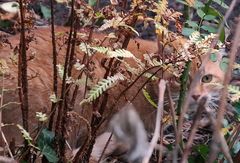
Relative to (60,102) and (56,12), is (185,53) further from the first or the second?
(56,12)

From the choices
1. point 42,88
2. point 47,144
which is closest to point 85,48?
point 47,144

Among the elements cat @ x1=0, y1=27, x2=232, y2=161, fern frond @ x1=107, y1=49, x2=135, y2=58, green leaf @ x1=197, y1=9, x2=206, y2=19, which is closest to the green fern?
fern frond @ x1=107, y1=49, x2=135, y2=58

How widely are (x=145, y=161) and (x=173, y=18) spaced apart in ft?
3.31

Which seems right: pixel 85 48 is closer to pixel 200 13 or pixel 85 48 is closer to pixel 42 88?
pixel 200 13

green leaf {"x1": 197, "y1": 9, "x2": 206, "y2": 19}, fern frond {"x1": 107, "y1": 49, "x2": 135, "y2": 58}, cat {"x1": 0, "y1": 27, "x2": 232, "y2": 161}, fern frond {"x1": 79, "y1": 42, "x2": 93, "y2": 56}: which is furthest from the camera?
cat {"x1": 0, "y1": 27, "x2": 232, "y2": 161}

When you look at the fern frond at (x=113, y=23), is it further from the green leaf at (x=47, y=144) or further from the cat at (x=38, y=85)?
the cat at (x=38, y=85)

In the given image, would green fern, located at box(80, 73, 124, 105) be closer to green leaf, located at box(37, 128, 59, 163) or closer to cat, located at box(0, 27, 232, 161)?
green leaf, located at box(37, 128, 59, 163)

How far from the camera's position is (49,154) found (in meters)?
2.12

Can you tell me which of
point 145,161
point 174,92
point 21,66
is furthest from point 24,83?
point 174,92

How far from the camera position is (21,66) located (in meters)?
2.07

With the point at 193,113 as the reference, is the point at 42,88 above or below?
above

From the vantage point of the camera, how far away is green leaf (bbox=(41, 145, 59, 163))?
6.92 feet

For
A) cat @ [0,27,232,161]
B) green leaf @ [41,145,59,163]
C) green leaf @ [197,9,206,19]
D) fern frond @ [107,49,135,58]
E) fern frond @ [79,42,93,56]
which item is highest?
green leaf @ [197,9,206,19]

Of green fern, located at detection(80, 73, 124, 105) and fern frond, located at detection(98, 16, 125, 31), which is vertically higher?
fern frond, located at detection(98, 16, 125, 31)
